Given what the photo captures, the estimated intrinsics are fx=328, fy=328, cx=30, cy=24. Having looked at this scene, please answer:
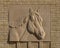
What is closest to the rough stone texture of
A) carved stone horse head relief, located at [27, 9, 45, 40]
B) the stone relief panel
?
the stone relief panel

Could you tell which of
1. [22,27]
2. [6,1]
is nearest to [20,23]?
[22,27]

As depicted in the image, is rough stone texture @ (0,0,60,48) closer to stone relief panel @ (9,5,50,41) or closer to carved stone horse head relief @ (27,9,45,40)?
stone relief panel @ (9,5,50,41)

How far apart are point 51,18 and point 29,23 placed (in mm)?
484

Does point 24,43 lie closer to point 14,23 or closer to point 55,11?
point 14,23

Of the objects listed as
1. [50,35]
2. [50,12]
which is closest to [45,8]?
[50,12]

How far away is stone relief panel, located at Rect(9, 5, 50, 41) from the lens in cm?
689

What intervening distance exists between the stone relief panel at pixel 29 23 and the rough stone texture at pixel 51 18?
89 mm

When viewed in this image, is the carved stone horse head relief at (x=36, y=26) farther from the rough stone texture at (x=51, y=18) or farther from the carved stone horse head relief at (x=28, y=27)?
the rough stone texture at (x=51, y=18)

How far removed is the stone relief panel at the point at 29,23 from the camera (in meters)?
6.89

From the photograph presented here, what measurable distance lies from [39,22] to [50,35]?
36 cm

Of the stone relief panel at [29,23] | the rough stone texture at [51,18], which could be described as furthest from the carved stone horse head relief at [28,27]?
the rough stone texture at [51,18]

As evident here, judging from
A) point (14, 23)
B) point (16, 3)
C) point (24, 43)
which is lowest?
point (24, 43)

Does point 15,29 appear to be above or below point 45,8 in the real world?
Result: below

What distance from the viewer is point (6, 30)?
22.8 ft
